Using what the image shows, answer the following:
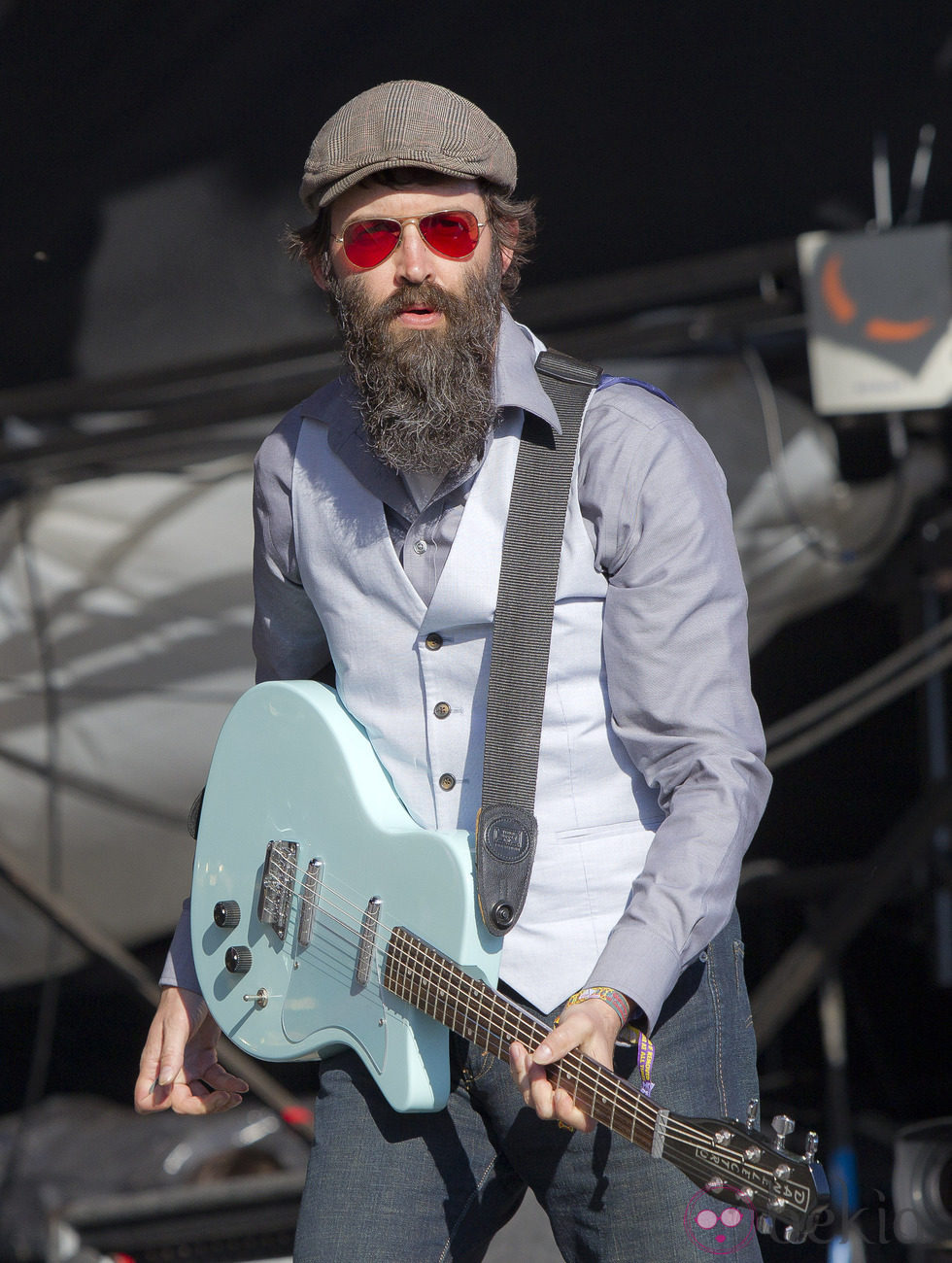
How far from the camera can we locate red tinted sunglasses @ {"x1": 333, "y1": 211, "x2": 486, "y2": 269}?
5.19 ft

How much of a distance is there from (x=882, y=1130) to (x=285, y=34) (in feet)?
9.60

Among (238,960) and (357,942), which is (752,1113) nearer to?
(357,942)

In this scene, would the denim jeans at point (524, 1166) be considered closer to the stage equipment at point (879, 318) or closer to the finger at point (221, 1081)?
the finger at point (221, 1081)

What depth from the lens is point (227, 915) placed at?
1707 mm

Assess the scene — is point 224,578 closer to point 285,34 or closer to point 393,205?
point 285,34

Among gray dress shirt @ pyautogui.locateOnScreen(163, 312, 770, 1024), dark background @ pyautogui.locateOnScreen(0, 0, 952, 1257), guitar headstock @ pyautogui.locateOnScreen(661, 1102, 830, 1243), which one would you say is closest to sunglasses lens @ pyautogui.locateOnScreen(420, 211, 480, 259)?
gray dress shirt @ pyautogui.locateOnScreen(163, 312, 770, 1024)

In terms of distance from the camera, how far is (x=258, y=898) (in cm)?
169

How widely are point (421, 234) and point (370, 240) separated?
6 cm

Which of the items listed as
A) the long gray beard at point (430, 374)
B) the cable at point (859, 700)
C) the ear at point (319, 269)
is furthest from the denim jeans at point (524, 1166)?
the cable at point (859, 700)

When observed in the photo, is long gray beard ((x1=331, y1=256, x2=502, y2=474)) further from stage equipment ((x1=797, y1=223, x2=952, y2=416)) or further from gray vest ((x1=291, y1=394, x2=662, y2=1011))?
stage equipment ((x1=797, y1=223, x2=952, y2=416))

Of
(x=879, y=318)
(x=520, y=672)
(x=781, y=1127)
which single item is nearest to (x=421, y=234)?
(x=520, y=672)

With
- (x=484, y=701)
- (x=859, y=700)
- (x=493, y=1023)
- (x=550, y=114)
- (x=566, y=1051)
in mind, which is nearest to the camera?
(x=566, y=1051)

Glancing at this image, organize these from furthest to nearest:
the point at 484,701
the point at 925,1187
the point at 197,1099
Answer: the point at 925,1187
the point at 197,1099
the point at 484,701

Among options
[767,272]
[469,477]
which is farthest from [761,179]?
[469,477]
